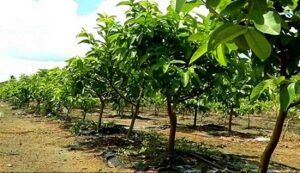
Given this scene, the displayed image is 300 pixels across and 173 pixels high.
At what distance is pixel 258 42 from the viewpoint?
1024 mm

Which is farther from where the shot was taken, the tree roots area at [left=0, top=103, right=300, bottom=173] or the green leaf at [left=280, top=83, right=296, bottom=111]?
the tree roots area at [left=0, top=103, right=300, bottom=173]

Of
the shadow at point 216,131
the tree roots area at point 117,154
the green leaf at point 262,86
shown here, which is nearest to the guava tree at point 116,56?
the tree roots area at point 117,154

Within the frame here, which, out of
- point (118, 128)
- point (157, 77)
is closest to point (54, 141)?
point (118, 128)

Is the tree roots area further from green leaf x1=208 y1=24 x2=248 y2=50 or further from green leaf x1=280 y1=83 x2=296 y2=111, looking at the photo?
green leaf x1=208 y1=24 x2=248 y2=50

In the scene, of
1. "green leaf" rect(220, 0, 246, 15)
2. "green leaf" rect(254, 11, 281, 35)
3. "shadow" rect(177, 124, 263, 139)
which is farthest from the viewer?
"shadow" rect(177, 124, 263, 139)

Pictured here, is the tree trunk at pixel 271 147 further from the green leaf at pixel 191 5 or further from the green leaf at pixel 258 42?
the green leaf at pixel 258 42

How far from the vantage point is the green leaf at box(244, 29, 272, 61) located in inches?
39.4

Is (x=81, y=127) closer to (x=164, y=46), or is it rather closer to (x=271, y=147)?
(x=164, y=46)

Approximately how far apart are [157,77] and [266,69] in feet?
15.9

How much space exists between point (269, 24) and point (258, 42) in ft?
0.21

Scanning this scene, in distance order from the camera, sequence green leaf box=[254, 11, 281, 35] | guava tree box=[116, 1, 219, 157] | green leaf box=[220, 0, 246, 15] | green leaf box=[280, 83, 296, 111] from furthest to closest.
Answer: guava tree box=[116, 1, 219, 157], green leaf box=[280, 83, 296, 111], green leaf box=[220, 0, 246, 15], green leaf box=[254, 11, 281, 35]

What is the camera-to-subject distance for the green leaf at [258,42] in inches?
Result: 39.4

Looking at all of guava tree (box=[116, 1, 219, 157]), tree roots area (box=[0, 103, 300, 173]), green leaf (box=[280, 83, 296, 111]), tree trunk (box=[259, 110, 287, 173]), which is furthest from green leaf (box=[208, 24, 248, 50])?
tree roots area (box=[0, 103, 300, 173])

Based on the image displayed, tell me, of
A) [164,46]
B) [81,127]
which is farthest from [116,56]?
[81,127]
